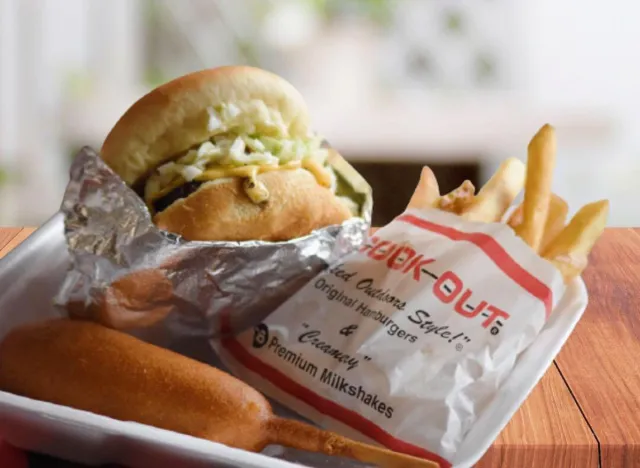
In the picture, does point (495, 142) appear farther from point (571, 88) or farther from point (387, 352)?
point (387, 352)

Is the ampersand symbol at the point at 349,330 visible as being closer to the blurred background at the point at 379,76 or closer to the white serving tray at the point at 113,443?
the white serving tray at the point at 113,443

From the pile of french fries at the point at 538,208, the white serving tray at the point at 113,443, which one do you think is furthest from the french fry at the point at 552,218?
the white serving tray at the point at 113,443

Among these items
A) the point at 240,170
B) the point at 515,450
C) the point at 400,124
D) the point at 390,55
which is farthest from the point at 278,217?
the point at 390,55

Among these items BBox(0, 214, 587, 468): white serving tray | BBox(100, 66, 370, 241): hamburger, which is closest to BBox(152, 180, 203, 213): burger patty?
BBox(100, 66, 370, 241): hamburger

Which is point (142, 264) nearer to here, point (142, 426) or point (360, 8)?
point (142, 426)

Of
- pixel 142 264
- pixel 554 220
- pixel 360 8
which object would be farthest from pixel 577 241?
pixel 360 8

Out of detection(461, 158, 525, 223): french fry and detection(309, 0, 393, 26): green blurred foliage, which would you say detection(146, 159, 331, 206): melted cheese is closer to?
detection(461, 158, 525, 223): french fry
